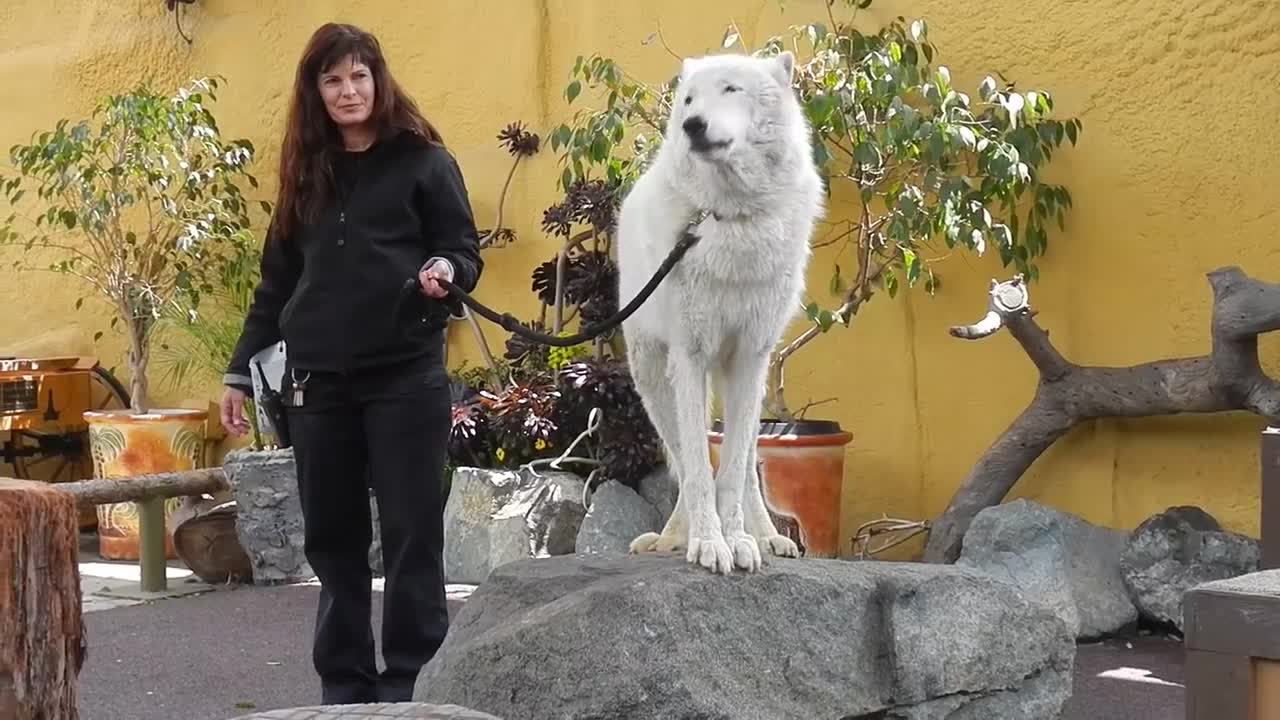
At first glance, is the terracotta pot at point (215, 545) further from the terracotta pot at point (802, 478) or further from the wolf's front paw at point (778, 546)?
the wolf's front paw at point (778, 546)

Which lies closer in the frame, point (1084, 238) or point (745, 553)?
point (745, 553)

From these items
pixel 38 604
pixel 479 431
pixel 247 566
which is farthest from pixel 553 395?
pixel 38 604

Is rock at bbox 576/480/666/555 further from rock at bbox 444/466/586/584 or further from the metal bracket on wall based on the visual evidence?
the metal bracket on wall

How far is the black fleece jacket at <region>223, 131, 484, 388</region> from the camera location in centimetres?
335

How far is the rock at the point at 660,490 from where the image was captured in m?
5.88

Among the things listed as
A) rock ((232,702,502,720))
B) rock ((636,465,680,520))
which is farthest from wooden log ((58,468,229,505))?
rock ((232,702,502,720))

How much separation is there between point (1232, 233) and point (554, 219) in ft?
8.96

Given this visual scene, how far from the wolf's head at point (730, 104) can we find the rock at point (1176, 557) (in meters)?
2.73

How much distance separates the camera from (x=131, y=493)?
6281mm

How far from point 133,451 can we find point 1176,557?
4998 mm

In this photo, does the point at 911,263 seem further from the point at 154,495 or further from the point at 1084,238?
the point at 154,495

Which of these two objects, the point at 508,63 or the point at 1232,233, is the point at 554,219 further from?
the point at 1232,233

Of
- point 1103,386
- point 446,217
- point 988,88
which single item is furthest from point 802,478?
point 446,217

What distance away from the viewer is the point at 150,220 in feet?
26.1
